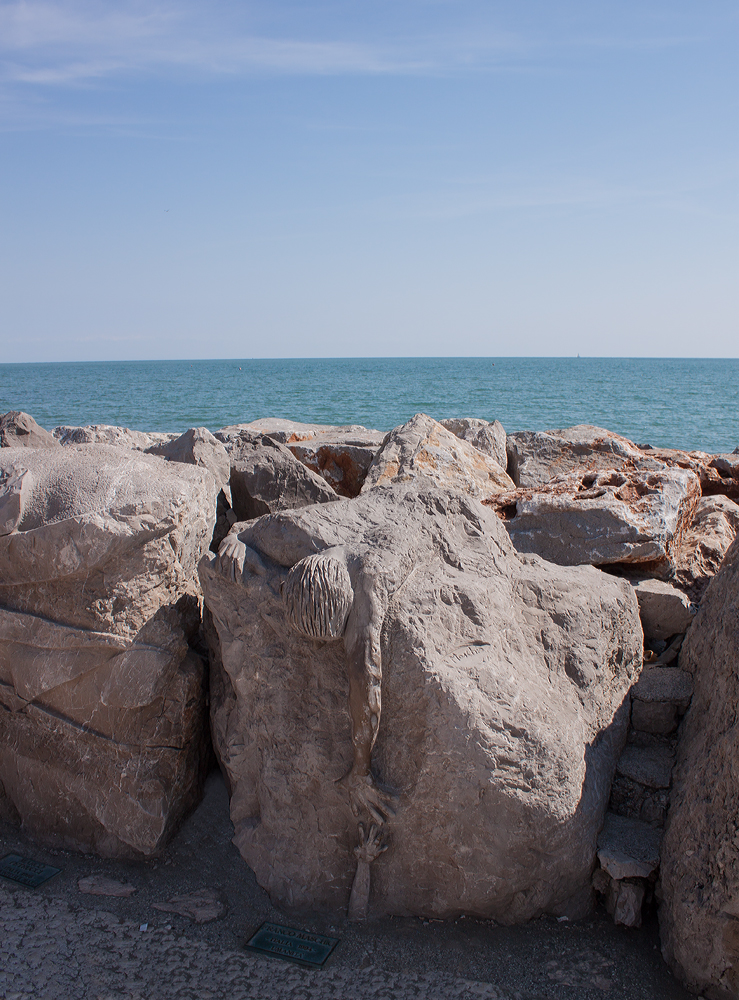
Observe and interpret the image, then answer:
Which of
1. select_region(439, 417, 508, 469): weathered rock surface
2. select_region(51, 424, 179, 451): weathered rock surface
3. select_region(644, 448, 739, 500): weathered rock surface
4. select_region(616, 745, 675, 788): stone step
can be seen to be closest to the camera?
select_region(616, 745, 675, 788): stone step

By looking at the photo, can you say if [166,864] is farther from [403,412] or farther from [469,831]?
[403,412]

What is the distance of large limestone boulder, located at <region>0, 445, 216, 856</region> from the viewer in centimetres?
278

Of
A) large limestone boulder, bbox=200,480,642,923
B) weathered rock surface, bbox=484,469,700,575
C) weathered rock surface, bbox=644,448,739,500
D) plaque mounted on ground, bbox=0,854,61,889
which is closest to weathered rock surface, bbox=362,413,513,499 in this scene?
weathered rock surface, bbox=484,469,700,575

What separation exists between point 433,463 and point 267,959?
293 centimetres

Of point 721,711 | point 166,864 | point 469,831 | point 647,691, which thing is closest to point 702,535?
point 647,691

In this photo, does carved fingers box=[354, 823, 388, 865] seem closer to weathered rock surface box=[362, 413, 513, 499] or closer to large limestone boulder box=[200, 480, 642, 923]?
large limestone boulder box=[200, 480, 642, 923]

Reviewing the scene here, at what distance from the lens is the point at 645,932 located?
2.44m

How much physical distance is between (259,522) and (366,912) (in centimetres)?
143

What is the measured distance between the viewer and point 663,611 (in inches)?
143

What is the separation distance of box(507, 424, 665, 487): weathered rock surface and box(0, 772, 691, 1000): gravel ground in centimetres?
314

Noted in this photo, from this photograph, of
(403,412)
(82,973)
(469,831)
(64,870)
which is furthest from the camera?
(403,412)

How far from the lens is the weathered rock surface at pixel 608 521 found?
3.75m

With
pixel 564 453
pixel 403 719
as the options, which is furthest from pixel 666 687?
pixel 564 453

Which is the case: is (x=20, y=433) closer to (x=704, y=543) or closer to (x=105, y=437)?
(x=105, y=437)
